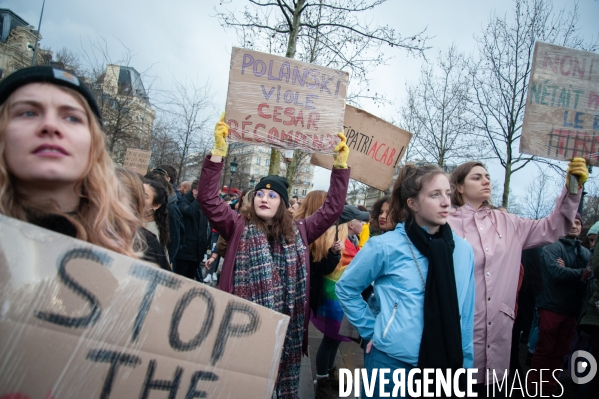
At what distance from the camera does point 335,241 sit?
3658mm

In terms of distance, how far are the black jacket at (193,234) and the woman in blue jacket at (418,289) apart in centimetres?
388

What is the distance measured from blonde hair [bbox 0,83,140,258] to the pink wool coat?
7.72ft

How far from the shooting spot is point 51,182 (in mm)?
1068

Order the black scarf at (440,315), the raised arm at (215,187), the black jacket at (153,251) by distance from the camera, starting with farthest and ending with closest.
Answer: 1. the raised arm at (215,187)
2. the black scarf at (440,315)
3. the black jacket at (153,251)

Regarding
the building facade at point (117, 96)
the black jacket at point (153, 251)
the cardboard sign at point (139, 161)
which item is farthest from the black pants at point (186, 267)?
the building facade at point (117, 96)

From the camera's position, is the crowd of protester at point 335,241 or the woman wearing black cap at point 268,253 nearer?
the crowd of protester at point 335,241

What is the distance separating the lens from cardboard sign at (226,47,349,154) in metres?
3.22

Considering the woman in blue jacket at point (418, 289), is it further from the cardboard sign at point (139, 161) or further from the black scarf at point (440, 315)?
the cardboard sign at point (139, 161)

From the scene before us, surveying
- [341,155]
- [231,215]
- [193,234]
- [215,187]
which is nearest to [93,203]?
[215,187]

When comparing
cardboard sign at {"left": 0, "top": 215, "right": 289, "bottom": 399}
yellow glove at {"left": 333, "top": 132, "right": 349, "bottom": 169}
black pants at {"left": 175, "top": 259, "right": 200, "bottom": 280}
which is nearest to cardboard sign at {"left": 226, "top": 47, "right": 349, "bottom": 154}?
yellow glove at {"left": 333, "top": 132, "right": 349, "bottom": 169}

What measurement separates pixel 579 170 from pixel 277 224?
Result: 7.27 ft

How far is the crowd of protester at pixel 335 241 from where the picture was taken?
106 cm

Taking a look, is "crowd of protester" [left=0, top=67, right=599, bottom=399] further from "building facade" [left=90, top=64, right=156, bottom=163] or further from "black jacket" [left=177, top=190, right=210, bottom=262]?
"building facade" [left=90, top=64, right=156, bottom=163]

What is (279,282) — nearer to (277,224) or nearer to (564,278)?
(277,224)
